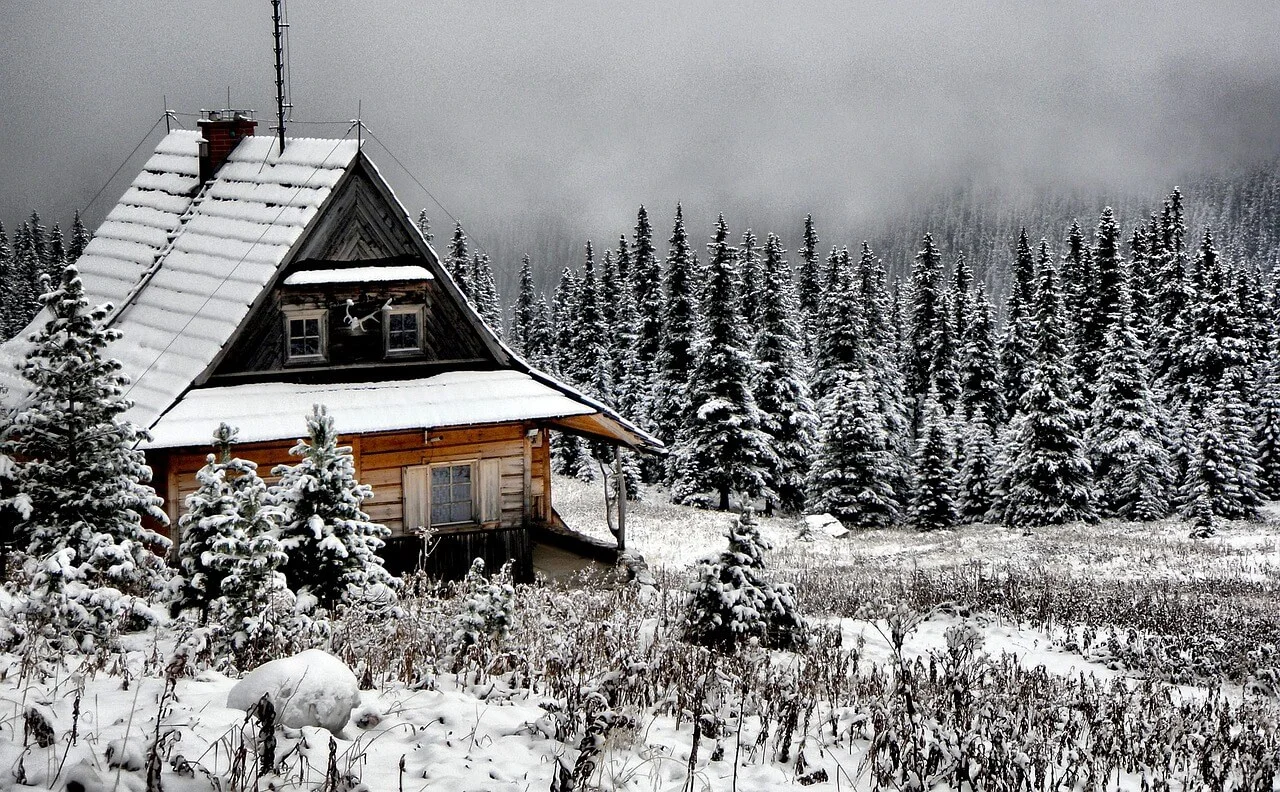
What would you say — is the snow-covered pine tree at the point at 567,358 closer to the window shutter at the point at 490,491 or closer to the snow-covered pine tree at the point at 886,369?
the snow-covered pine tree at the point at 886,369

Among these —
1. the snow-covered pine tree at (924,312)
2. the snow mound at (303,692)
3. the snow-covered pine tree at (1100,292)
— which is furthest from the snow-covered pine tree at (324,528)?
the snow-covered pine tree at (924,312)

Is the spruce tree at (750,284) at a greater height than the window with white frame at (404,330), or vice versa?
→ the spruce tree at (750,284)

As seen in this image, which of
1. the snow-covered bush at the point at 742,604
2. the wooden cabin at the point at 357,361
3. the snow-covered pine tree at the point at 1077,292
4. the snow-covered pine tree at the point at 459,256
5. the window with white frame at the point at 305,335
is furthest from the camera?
the snow-covered pine tree at the point at 459,256

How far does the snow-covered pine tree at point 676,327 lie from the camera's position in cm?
5297

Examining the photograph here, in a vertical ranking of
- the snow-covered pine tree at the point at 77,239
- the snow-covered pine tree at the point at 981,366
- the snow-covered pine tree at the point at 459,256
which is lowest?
the snow-covered pine tree at the point at 981,366

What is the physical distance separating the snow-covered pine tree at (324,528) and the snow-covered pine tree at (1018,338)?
55.3 metres

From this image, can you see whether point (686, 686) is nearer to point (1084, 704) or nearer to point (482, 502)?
point (1084, 704)

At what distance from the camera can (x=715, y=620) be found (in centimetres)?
1013

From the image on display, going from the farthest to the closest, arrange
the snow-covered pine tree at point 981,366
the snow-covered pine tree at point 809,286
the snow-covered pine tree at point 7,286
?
1. the snow-covered pine tree at point 7,286
2. the snow-covered pine tree at point 809,286
3. the snow-covered pine tree at point 981,366

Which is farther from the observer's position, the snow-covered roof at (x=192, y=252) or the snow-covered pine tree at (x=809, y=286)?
the snow-covered pine tree at (x=809, y=286)

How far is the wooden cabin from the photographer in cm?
1739

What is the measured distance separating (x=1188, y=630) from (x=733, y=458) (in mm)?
32497

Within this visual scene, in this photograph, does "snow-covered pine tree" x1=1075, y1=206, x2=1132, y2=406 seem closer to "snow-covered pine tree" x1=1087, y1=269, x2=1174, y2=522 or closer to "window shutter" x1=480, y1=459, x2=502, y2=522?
"snow-covered pine tree" x1=1087, y1=269, x2=1174, y2=522

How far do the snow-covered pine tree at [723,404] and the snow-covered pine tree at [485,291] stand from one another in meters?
29.7
